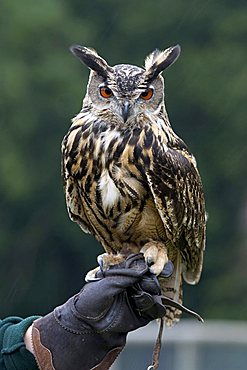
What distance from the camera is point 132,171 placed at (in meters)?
7.05

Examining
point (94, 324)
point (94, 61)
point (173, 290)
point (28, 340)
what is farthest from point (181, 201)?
point (28, 340)

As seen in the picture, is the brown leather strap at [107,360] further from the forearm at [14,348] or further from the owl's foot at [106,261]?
the owl's foot at [106,261]

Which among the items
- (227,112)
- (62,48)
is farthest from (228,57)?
(62,48)

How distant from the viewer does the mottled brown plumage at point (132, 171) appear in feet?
23.2

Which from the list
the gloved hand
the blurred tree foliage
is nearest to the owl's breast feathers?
the gloved hand

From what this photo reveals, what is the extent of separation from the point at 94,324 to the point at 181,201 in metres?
1.03

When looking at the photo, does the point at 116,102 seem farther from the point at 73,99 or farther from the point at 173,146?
the point at 73,99

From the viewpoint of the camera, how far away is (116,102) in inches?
284

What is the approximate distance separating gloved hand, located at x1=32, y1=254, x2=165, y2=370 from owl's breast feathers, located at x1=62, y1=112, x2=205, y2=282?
1.69 feet

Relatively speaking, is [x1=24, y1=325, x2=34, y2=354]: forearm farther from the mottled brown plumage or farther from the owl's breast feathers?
the owl's breast feathers

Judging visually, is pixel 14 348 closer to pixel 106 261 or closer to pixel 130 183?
pixel 106 261

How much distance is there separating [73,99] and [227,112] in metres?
3.70

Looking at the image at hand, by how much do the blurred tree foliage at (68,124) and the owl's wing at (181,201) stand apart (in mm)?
16972

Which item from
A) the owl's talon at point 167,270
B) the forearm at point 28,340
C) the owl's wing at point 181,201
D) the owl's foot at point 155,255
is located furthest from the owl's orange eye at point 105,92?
the forearm at point 28,340
